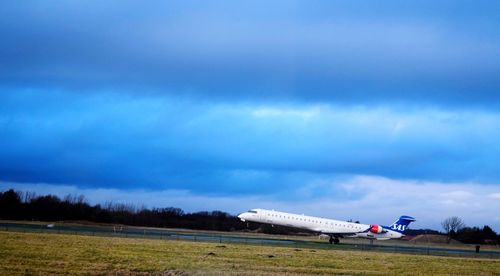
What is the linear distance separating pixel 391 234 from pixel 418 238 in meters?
41.1

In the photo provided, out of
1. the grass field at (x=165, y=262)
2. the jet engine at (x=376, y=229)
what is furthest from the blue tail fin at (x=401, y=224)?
the grass field at (x=165, y=262)

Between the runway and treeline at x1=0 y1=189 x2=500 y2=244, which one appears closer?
the runway

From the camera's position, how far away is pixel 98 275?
24922 millimetres

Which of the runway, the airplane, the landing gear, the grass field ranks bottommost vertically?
the grass field

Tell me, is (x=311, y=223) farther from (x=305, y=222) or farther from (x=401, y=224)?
(x=401, y=224)

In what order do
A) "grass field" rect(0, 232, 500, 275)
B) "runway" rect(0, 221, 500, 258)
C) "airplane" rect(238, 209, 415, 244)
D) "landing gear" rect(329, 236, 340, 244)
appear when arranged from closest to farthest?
"grass field" rect(0, 232, 500, 275) → "runway" rect(0, 221, 500, 258) → "landing gear" rect(329, 236, 340, 244) → "airplane" rect(238, 209, 415, 244)

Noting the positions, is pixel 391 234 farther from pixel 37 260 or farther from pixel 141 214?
pixel 141 214

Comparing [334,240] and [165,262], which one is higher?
[334,240]

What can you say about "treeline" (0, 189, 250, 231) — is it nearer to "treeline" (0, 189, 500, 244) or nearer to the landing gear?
"treeline" (0, 189, 500, 244)

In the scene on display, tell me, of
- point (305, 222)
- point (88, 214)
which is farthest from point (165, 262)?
point (88, 214)

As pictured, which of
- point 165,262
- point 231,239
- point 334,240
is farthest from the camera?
point 334,240

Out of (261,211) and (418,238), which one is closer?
(261,211)

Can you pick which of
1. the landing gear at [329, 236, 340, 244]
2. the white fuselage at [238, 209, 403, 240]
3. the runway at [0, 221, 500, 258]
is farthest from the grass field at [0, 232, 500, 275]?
the white fuselage at [238, 209, 403, 240]

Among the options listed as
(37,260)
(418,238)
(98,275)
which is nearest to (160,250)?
(37,260)
